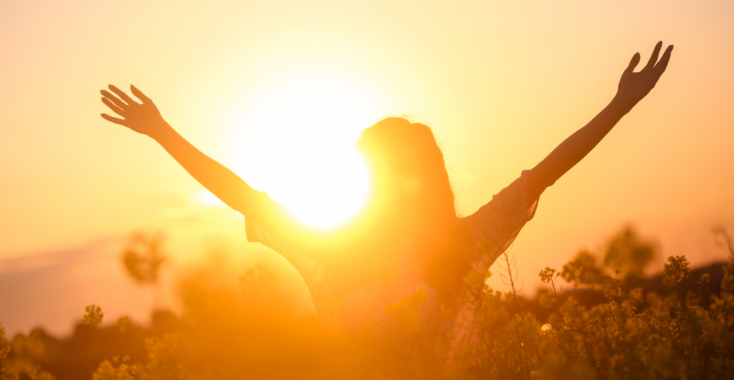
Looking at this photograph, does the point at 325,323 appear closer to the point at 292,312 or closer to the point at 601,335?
the point at 601,335

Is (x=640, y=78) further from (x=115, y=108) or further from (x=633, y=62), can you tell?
(x=115, y=108)

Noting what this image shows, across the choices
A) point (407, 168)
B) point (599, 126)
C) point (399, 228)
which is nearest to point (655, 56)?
→ point (599, 126)

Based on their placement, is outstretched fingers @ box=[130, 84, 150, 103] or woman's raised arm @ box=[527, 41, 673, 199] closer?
woman's raised arm @ box=[527, 41, 673, 199]

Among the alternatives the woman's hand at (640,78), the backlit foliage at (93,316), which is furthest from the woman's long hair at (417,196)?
the backlit foliage at (93,316)

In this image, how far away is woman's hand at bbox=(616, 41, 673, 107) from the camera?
257cm

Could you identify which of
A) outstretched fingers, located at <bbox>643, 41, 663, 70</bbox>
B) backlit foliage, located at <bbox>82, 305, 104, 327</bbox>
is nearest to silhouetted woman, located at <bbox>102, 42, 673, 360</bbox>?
outstretched fingers, located at <bbox>643, 41, 663, 70</bbox>

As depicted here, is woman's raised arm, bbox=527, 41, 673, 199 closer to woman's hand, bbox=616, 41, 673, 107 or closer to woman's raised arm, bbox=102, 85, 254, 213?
woman's hand, bbox=616, 41, 673, 107

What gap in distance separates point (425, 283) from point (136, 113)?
215 cm

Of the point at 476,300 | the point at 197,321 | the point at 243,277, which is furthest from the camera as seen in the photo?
the point at 197,321

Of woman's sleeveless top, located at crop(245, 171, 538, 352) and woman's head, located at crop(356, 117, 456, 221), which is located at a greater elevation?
woman's head, located at crop(356, 117, 456, 221)

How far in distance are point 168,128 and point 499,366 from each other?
2403 millimetres

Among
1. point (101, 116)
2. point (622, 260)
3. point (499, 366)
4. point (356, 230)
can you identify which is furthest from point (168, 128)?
point (622, 260)

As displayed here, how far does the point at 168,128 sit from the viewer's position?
287 centimetres

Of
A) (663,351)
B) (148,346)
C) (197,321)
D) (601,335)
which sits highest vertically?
(197,321)
